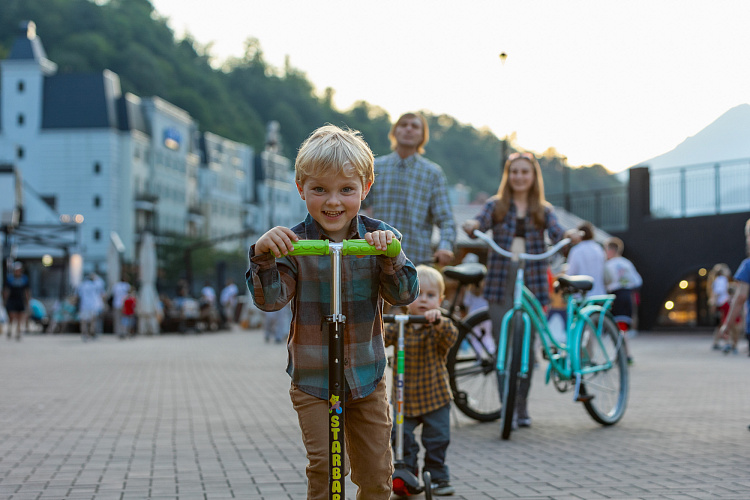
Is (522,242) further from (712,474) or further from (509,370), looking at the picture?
(712,474)

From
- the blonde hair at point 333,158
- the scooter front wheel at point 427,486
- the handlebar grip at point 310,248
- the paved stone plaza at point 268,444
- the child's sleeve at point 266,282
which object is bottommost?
the paved stone plaza at point 268,444

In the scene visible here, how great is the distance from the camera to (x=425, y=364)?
5168mm

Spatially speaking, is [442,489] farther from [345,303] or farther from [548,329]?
[548,329]

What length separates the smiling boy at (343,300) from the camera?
321 cm

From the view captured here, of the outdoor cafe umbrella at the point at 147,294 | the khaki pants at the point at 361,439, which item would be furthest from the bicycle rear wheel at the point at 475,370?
the outdoor cafe umbrella at the point at 147,294

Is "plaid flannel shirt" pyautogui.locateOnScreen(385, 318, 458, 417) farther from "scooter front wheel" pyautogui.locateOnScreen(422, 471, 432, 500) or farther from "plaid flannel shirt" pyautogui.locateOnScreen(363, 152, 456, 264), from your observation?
"plaid flannel shirt" pyautogui.locateOnScreen(363, 152, 456, 264)

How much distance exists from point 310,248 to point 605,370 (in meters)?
5.01

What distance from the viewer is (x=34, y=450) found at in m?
6.30

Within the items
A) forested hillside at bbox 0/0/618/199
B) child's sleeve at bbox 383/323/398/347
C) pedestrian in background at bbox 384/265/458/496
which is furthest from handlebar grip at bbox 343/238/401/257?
forested hillside at bbox 0/0/618/199

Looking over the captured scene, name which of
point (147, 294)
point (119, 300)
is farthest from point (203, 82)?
point (119, 300)

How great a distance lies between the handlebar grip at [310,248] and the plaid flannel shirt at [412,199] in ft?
11.9

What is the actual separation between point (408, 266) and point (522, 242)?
13.4 feet

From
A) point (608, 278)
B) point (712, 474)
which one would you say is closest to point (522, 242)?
point (712, 474)

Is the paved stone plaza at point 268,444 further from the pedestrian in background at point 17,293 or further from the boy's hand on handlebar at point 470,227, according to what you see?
the pedestrian in background at point 17,293
